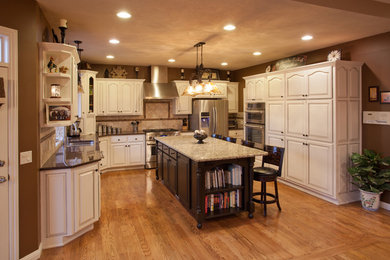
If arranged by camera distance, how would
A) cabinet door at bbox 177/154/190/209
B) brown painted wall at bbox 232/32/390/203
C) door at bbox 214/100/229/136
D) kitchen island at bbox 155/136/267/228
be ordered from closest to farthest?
kitchen island at bbox 155/136/267/228, cabinet door at bbox 177/154/190/209, brown painted wall at bbox 232/32/390/203, door at bbox 214/100/229/136

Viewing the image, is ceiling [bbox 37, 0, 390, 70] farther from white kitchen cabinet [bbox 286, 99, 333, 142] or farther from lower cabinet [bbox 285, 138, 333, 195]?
lower cabinet [bbox 285, 138, 333, 195]

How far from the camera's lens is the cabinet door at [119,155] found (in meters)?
6.45

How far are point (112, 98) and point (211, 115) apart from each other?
2.50 meters

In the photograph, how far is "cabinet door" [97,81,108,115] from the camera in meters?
6.51

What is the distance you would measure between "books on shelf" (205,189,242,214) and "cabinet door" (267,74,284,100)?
2482 millimetres

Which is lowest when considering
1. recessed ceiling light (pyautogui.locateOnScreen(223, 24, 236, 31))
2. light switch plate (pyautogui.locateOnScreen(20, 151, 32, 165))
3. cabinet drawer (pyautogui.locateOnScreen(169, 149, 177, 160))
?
cabinet drawer (pyautogui.locateOnScreen(169, 149, 177, 160))

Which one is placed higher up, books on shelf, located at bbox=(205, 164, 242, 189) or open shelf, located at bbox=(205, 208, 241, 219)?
books on shelf, located at bbox=(205, 164, 242, 189)

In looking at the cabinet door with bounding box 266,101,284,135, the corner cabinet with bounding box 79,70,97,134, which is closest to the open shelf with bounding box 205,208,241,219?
the cabinet door with bounding box 266,101,284,135

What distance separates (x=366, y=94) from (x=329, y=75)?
0.68m

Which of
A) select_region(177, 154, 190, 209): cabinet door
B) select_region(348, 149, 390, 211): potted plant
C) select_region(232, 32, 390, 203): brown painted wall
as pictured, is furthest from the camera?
select_region(232, 32, 390, 203): brown painted wall

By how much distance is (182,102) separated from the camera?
288 inches

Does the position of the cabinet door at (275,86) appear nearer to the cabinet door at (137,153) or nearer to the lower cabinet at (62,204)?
the cabinet door at (137,153)

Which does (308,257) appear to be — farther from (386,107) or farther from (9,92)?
(9,92)

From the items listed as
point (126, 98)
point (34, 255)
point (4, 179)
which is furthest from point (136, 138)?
point (4, 179)
